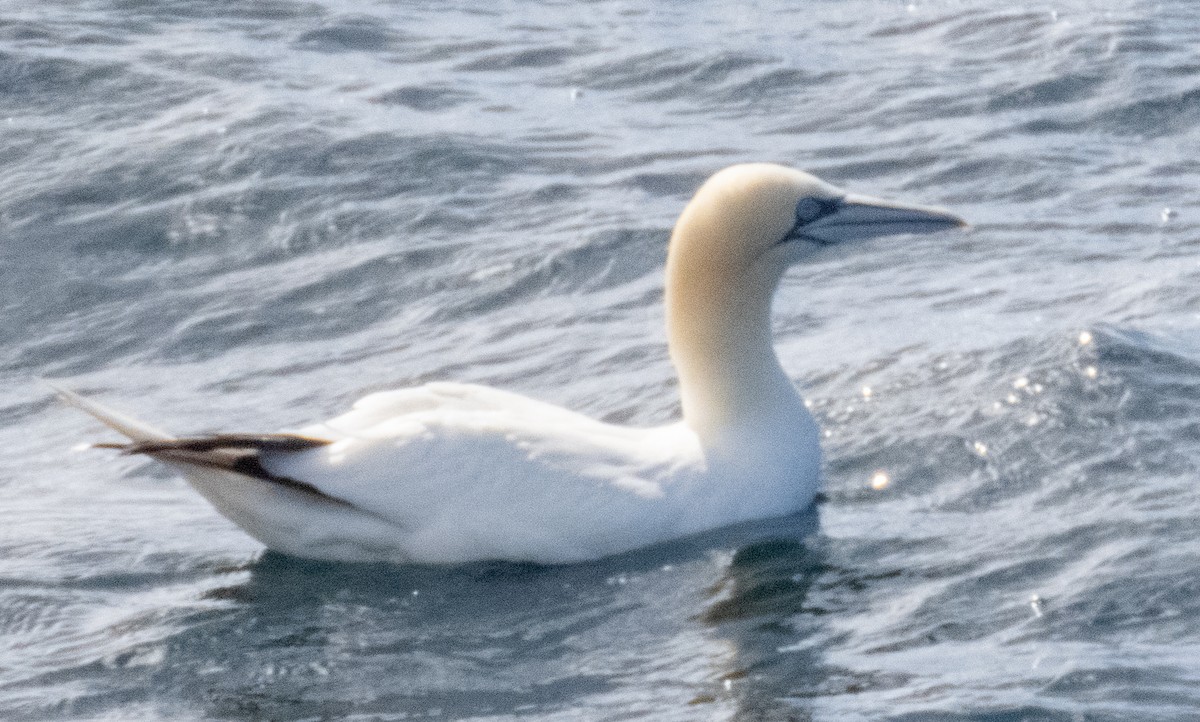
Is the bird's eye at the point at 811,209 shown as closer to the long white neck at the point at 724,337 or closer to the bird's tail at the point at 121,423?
the long white neck at the point at 724,337

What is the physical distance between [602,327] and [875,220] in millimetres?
2391

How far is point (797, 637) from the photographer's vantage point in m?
6.83

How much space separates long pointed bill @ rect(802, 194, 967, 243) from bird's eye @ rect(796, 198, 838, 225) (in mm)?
24

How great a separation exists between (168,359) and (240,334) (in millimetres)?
416

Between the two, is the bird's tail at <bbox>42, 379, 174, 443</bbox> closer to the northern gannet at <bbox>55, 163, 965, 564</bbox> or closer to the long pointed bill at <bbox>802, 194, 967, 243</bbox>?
the northern gannet at <bbox>55, 163, 965, 564</bbox>

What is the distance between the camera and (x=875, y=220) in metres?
8.86

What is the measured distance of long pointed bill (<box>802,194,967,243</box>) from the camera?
8.75 metres

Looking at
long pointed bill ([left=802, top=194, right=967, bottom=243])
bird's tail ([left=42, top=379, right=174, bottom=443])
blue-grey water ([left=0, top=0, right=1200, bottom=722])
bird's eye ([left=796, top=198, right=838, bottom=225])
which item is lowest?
blue-grey water ([left=0, top=0, right=1200, bottom=722])

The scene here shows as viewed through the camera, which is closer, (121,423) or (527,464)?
(527,464)

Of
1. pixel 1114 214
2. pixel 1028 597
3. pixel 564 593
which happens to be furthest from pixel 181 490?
pixel 1114 214

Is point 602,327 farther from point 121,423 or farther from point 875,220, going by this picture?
point 121,423

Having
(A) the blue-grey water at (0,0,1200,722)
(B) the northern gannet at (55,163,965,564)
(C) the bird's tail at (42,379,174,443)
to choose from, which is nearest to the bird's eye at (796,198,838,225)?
(B) the northern gannet at (55,163,965,564)

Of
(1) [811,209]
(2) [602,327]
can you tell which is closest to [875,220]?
(1) [811,209]

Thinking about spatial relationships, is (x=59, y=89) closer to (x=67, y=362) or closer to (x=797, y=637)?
(x=67, y=362)
